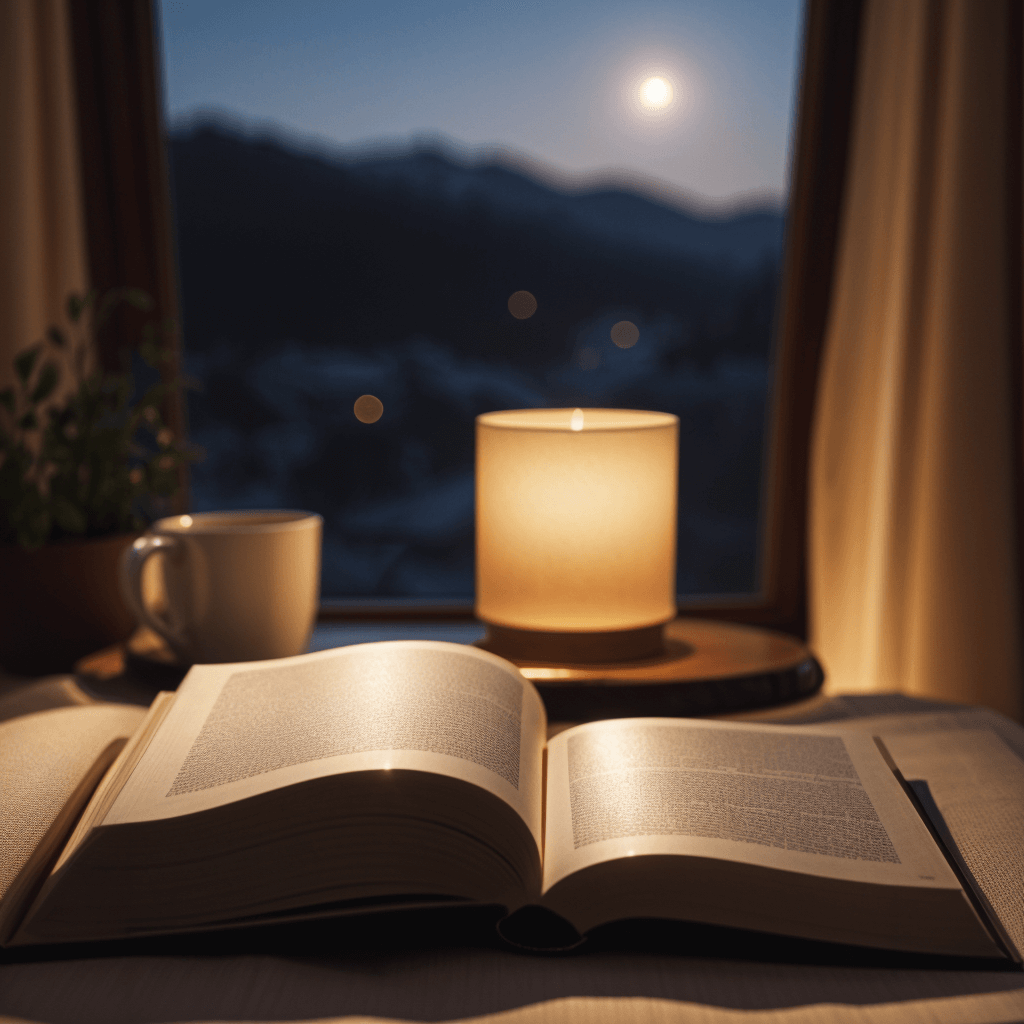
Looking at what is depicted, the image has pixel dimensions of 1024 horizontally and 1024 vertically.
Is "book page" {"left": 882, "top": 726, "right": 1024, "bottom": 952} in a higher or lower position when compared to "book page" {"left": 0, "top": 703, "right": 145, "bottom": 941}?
lower

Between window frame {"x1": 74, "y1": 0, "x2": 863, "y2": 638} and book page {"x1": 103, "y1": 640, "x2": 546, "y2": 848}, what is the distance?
33.7 inches

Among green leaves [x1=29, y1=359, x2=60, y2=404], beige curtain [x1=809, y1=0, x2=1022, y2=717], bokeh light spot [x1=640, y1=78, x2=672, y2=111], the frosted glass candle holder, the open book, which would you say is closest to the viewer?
the open book

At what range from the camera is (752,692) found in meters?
0.92

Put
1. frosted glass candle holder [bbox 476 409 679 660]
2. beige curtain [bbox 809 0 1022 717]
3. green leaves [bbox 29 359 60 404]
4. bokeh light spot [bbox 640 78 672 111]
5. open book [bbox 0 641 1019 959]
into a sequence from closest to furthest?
open book [bbox 0 641 1019 959], frosted glass candle holder [bbox 476 409 679 660], green leaves [bbox 29 359 60 404], beige curtain [bbox 809 0 1022 717], bokeh light spot [bbox 640 78 672 111]

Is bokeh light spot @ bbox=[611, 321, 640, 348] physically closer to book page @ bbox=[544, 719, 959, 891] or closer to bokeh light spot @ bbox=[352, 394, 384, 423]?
bokeh light spot @ bbox=[352, 394, 384, 423]

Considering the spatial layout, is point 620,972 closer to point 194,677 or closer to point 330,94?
point 194,677

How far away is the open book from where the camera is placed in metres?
0.50

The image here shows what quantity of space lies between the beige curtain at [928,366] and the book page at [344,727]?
2.98 ft

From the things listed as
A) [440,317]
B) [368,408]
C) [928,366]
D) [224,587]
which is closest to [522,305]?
[440,317]

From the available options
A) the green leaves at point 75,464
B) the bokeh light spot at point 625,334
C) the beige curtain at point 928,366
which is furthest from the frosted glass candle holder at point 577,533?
the bokeh light spot at point 625,334

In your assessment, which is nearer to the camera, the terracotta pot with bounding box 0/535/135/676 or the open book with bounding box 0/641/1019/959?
the open book with bounding box 0/641/1019/959

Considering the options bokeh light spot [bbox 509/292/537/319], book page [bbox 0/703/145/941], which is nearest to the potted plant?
book page [bbox 0/703/145/941]

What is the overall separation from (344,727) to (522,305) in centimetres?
119

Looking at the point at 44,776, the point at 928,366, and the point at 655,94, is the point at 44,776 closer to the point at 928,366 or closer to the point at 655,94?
the point at 928,366
